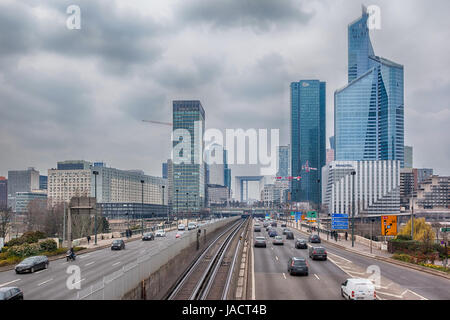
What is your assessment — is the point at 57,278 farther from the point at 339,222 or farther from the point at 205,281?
the point at 339,222

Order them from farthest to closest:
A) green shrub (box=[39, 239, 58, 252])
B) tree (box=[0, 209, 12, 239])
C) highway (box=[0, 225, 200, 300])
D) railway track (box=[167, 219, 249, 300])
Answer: tree (box=[0, 209, 12, 239]) → green shrub (box=[39, 239, 58, 252]) → railway track (box=[167, 219, 249, 300]) → highway (box=[0, 225, 200, 300])

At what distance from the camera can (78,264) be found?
3797 centimetres

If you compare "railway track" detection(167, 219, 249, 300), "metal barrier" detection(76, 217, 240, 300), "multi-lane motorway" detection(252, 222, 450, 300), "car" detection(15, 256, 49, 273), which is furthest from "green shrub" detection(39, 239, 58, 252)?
"multi-lane motorway" detection(252, 222, 450, 300)

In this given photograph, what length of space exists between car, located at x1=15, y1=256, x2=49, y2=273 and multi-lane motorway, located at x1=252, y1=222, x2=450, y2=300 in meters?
17.9

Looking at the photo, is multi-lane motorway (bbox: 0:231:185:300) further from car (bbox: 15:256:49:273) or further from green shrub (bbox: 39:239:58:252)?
green shrub (bbox: 39:239:58:252)

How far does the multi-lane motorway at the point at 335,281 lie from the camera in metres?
23.4

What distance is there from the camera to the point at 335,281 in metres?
28.2

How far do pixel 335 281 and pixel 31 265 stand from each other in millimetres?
23789

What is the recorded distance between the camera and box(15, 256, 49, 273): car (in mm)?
31734

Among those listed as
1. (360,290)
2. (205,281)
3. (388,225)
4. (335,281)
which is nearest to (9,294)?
(205,281)

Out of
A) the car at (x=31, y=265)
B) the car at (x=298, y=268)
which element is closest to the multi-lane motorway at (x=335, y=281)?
the car at (x=298, y=268)

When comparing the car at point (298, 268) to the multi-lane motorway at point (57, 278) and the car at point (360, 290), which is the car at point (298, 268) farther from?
the multi-lane motorway at point (57, 278)
